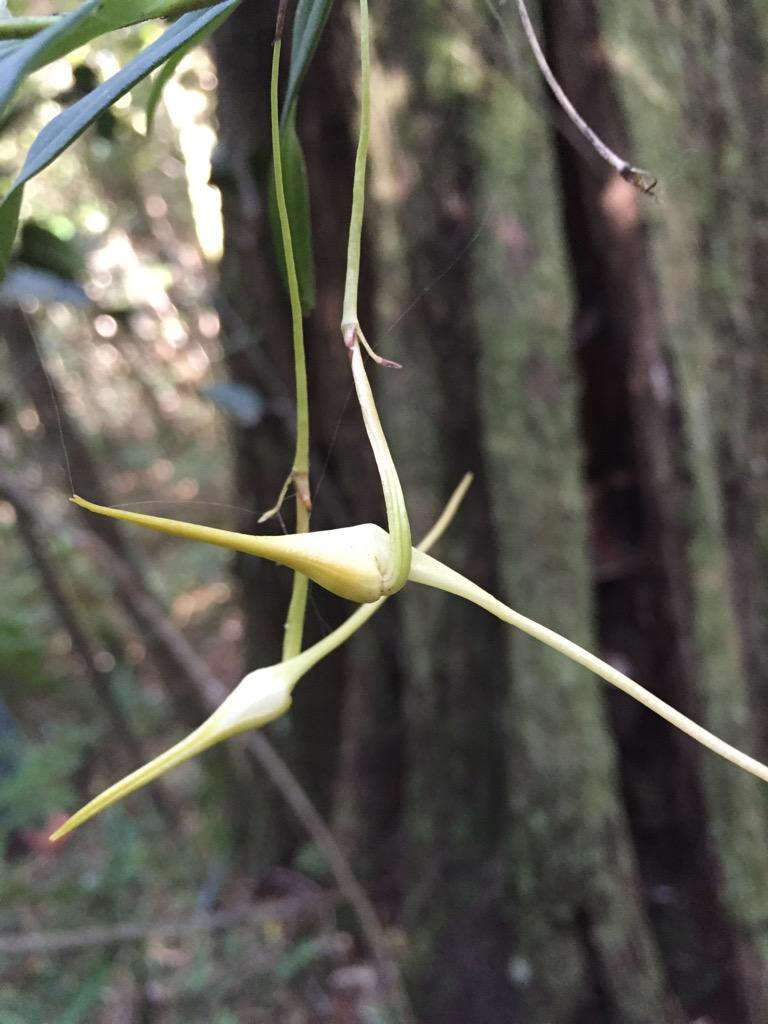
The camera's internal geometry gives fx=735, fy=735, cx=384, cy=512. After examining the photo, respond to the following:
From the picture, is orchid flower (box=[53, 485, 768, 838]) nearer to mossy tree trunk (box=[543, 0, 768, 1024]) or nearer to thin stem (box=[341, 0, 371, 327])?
thin stem (box=[341, 0, 371, 327])

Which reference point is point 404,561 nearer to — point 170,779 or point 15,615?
point 170,779

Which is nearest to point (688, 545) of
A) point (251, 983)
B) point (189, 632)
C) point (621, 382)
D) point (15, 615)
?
point (621, 382)

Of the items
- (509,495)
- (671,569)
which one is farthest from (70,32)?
(671,569)

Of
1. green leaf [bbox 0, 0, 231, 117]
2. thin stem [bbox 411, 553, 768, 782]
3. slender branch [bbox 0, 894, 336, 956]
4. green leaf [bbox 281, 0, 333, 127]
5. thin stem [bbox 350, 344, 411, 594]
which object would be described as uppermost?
green leaf [bbox 0, 0, 231, 117]

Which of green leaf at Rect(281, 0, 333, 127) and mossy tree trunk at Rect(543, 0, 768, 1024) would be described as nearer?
green leaf at Rect(281, 0, 333, 127)

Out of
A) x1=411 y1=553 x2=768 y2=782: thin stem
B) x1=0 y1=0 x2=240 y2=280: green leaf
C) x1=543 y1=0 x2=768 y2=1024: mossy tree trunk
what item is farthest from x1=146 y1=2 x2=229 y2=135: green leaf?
x1=543 y1=0 x2=768 y2=1024: mossy tree trunk

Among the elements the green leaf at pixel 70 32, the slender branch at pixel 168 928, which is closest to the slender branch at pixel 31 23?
the green leaf at pixel 70 32

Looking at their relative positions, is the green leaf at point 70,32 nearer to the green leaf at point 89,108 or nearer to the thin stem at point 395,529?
the green leaf at point 89,108

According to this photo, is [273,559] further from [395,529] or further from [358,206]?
[358,206]
